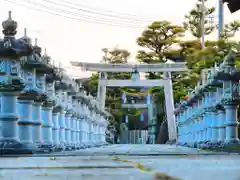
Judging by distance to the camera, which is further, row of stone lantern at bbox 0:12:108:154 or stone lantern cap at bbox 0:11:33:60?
row of stone lantern at bbox 0:12:108:154

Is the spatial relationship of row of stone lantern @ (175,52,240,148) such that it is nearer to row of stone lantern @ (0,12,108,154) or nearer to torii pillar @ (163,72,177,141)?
row of stone lantern @ (0,12,108,154)

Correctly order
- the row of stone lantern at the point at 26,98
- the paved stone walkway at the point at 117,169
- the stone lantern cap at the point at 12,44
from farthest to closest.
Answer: the row of stone lantern at the point at 26,98
the stone lantern cap at the point at 12,44
the paved stone walkway at the point at 117,169

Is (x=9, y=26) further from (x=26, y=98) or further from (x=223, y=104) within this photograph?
(x=223, y=104)

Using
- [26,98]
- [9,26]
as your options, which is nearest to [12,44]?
[9,26]

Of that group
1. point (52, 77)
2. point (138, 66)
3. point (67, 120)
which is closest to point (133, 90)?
point (138, 66)

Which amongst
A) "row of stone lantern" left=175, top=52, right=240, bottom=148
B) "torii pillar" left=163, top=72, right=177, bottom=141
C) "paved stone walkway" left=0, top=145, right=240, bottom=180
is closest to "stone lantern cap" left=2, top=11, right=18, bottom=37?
"paved stone walkway" left=0, top=145, right=240, bottom=180

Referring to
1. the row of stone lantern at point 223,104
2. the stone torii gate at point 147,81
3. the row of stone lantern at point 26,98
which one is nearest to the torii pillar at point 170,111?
the stone torii gate at point 147,81

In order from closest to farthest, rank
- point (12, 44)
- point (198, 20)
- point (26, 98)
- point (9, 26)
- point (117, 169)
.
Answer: point (117, 169) < point (12, 44) < point (9, 26) < point (26, 98) < point (198, 20)

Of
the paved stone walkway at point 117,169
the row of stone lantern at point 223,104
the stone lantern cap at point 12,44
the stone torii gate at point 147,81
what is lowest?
Answer: the paved stone walkway at point 117,169

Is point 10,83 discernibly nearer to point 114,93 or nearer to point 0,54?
point 0,54

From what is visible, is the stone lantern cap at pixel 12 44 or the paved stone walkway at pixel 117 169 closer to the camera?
the paved stone walkway at pixel 117 169

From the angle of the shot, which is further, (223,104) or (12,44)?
(223,104)

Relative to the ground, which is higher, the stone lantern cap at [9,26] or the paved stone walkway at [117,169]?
the stone lantern cap at [9,26]

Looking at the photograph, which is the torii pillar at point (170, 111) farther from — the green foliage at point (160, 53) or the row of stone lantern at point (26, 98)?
the row of stone lantern at point (26, 98)
